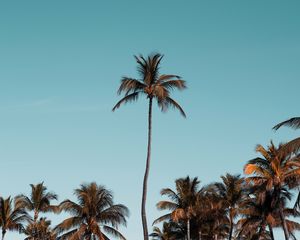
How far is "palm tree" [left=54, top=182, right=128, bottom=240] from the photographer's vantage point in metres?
49.2

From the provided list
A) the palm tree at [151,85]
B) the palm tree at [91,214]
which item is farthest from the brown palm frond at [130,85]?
the palm tree at [91,214]

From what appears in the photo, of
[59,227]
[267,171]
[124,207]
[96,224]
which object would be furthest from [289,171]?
[59,227]

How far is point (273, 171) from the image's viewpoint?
4788cm

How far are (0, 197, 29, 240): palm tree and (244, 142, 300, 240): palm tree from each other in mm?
24722

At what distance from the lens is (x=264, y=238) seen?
221ft

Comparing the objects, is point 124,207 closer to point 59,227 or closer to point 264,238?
point 59,227

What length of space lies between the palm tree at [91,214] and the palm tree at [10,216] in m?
6.61

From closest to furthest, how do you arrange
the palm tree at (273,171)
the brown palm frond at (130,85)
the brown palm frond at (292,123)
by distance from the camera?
the brown palm frond at (292,123), the brown palm frond at (130,85), the palm tree at (273,171)

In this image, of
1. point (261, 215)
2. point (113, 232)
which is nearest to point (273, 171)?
point (261, 215)

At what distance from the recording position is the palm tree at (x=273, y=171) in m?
47.0

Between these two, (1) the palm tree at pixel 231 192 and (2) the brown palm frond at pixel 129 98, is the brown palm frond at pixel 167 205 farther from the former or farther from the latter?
(2) the brown palm frond at pixel 129 98

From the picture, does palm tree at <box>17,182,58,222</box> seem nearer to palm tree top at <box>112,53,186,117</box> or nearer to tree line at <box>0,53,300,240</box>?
tree line at <box>0,53,300,240</box>

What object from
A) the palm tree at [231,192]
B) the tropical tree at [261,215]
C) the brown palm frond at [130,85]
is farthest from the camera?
the palm tree at [231,192]

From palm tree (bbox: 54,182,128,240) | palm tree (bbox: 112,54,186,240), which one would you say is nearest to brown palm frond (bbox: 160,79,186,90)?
palm tree (bbox: 112,54,186,240)
